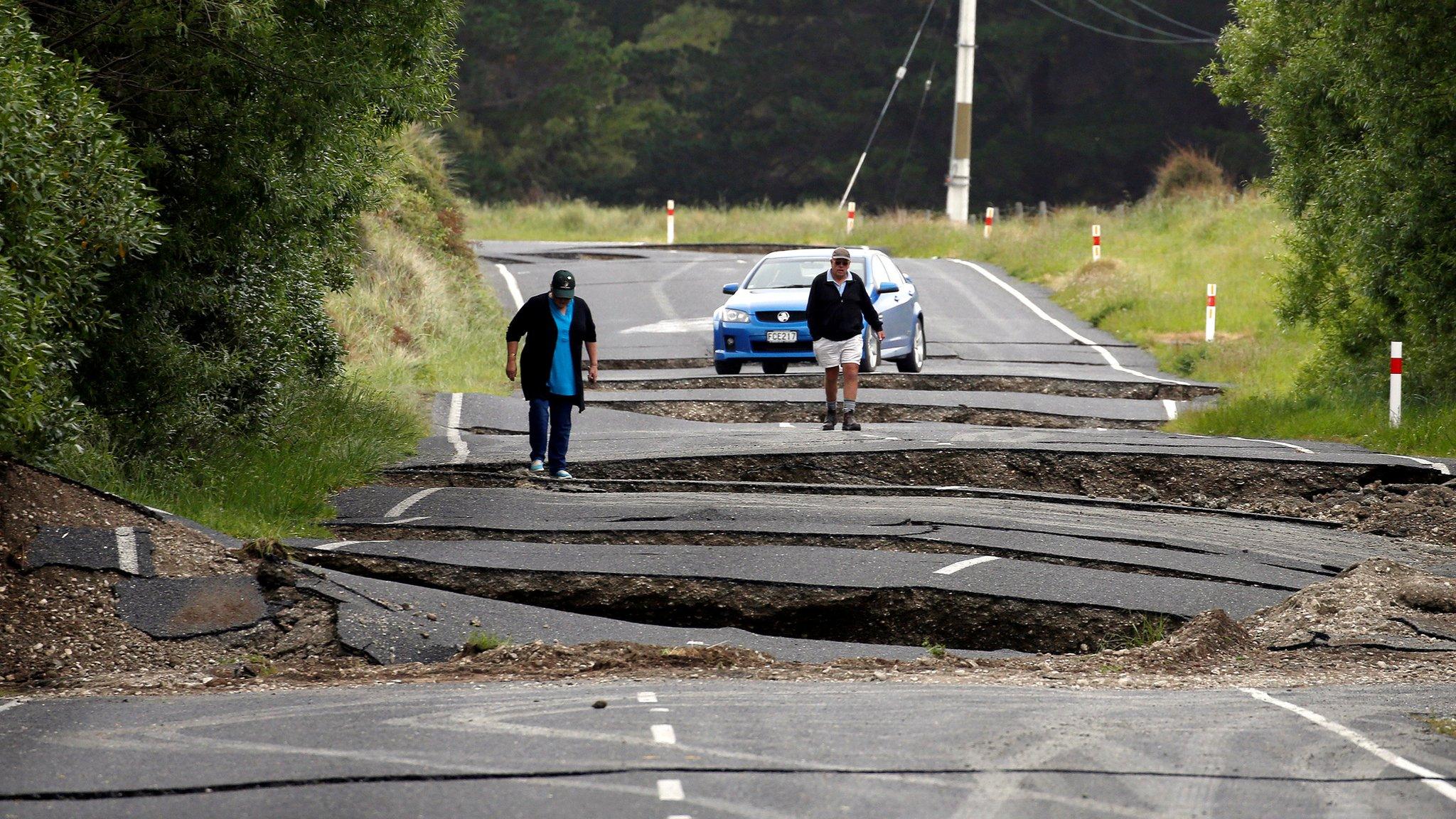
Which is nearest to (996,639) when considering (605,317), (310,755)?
(310,755)

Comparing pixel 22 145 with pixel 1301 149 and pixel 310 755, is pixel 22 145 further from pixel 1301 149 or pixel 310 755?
pixel 1301 149

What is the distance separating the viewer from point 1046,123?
195 feet

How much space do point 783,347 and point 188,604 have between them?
1270cm

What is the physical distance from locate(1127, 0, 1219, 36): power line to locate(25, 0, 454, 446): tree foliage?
163ft

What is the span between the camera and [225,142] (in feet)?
36.5

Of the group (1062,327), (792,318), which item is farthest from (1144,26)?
(792,318)

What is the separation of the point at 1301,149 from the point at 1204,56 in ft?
138

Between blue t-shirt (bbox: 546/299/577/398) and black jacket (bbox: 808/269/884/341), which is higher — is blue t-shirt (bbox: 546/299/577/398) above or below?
below

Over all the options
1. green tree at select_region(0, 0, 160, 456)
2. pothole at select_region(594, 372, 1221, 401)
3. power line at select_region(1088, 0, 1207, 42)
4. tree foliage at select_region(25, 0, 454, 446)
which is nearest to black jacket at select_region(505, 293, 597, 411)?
tree foliage at select_region(25, 0, 454, 446)

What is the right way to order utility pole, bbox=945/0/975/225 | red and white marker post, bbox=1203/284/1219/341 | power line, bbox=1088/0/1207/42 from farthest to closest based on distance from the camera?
power line, bbox=1088/0/1207/42 < utility pole, bbox=945/0/975/225 < red and white marker post, bbox=1203/284/1219/341

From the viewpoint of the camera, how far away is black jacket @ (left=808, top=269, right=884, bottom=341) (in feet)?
51.0

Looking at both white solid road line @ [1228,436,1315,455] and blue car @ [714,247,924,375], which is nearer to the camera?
white solid road line @ [1228,436,1315,455]

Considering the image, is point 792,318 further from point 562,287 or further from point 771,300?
point 562,287

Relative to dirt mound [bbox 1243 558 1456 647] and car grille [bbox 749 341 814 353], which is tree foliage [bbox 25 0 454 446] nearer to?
dirt mound [bbox 1243 558 1456 647]
